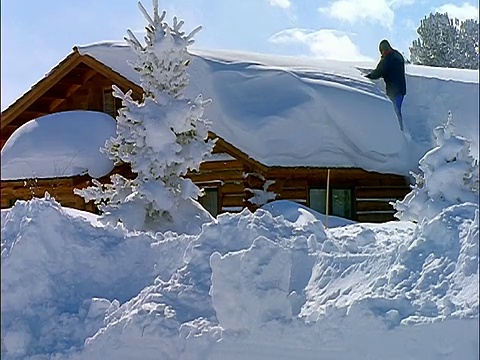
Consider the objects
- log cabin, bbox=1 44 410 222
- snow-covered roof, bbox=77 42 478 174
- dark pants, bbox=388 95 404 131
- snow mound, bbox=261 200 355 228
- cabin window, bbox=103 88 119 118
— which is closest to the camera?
snow mound, bbox=261 200 355 228

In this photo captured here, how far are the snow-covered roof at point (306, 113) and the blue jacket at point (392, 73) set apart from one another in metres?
0.42

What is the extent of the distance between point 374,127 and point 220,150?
2670 mm

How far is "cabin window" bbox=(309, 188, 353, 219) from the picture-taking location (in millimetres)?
14164

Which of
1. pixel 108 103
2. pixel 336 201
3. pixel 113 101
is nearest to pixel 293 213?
pixel 336 201

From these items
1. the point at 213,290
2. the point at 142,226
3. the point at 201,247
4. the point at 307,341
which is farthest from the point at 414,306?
the point at 142,226

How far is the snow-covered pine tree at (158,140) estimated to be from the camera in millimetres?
8617

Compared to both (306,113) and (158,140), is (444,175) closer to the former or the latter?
(158,140)

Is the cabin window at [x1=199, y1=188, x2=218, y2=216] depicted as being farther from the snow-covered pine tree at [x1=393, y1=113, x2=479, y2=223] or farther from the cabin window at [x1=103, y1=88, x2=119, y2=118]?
the snow-covered pine tree at [x1=393, y1=113, x2=479, y2=223]

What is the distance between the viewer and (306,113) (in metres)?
13.6

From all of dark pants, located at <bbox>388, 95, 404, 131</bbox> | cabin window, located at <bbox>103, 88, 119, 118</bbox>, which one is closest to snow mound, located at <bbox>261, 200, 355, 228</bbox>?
dark pants, located at <bbox>388, 95, 404, 131</bbox>

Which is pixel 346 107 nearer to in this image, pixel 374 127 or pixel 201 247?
pixel 374 127

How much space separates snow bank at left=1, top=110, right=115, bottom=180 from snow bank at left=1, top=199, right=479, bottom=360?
752 cm

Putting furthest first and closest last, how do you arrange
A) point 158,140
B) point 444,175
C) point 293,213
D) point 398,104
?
point 398,104 < point 293,213 < point 158,140 < point 444,175

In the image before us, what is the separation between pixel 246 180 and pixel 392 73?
3.02 metres
